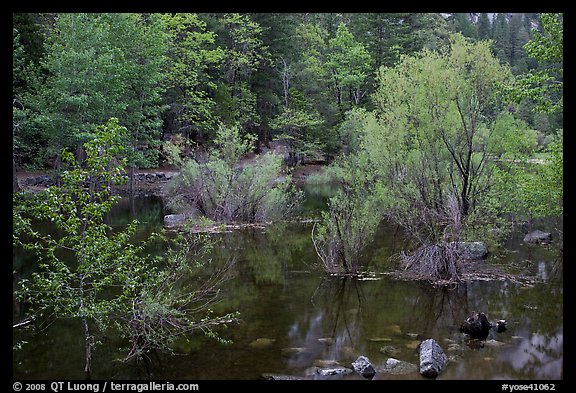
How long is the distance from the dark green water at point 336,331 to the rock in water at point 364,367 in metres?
0.17

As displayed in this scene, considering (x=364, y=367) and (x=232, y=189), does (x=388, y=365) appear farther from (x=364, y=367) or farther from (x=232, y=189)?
(x=232, y=189)

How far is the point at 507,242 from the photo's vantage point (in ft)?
60.0

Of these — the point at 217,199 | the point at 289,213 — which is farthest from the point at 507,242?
the point at 217,199

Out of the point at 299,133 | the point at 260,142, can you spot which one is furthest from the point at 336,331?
the point at 260,142

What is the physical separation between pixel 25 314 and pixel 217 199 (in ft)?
37.5

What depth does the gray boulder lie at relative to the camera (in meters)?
18.5

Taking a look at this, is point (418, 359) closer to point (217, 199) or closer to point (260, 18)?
point (217, 199)

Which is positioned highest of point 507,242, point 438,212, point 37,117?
point 37,117

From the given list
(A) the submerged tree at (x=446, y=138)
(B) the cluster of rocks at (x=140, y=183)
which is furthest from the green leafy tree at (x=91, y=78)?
(A) the submerged tree at (x=446, y=138)

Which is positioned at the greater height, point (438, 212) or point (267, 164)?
point (267, 164)

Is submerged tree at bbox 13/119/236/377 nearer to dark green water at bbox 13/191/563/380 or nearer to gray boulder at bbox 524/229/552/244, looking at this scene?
dark green water at bbox 13/191/563/380

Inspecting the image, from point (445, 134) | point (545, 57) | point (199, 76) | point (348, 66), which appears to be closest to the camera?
point (545, 57)

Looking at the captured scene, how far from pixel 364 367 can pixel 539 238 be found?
12822mm

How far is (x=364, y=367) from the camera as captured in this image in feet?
28.0
